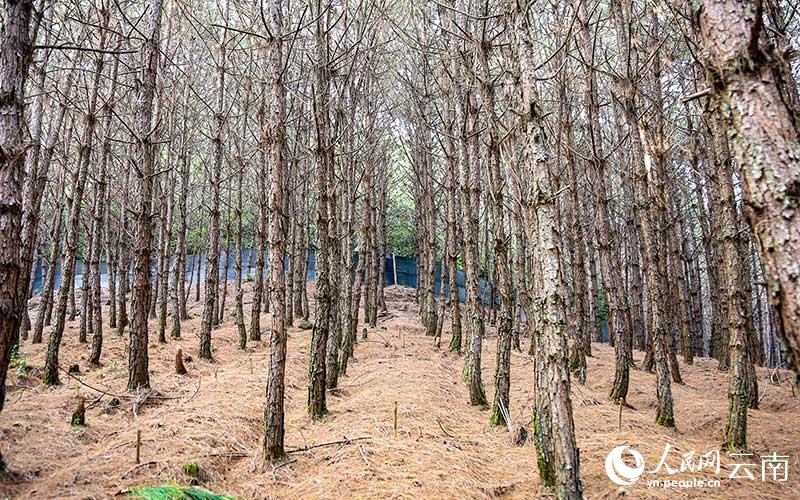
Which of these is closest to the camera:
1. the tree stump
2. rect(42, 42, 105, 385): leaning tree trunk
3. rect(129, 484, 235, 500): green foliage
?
rect(129, 484, 235, 500): green foliage

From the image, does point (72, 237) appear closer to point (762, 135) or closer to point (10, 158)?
point (10, 158)

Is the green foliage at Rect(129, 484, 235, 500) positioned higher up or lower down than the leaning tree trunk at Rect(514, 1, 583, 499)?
lower down

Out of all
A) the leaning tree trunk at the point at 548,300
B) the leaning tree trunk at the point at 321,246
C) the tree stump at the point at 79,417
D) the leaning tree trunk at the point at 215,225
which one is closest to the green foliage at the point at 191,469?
the leaning tree trunk at the point at 321,246

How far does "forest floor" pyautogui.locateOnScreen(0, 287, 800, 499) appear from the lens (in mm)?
3543

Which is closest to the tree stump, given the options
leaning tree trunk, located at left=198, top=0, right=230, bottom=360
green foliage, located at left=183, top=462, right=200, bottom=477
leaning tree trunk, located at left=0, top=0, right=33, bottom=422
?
leaning tree trunk, located at left=0, top=0, right=33, bottom=422

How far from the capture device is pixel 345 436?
179 inches

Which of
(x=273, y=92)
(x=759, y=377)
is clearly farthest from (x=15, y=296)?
(x=759, y=377)

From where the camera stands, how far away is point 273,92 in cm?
457

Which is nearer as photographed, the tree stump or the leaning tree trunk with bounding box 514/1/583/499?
the leaning tree trunk with bounding box 514/1/583/499

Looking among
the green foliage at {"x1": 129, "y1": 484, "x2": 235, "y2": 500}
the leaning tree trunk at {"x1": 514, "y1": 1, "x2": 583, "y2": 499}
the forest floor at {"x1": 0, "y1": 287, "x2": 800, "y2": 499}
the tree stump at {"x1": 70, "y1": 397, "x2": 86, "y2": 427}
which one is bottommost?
the forest floor at {"x1": 0, "y1": 287, "x2": 800, "y2": 499}

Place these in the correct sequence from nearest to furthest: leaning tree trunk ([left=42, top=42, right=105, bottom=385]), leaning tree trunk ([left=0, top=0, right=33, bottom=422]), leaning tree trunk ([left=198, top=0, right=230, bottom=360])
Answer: leaning tree trunk ([left=0, top=0, right=33, bottom=422]) → leaning tree trunk ([left=42, top=42, right=105, bottom=385]) → leaning tree trunk ([left=198, top=0, right=230, bottom=360])

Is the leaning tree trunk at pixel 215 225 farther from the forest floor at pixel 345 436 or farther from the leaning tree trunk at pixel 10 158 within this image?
the leaning tree trunk at pixel 10 158

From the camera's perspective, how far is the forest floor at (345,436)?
3543 mm

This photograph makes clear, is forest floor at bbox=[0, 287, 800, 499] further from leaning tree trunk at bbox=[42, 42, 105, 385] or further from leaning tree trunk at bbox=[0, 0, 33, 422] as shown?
leaning tree trunk at bbox=[0, 0, 33, 422]
